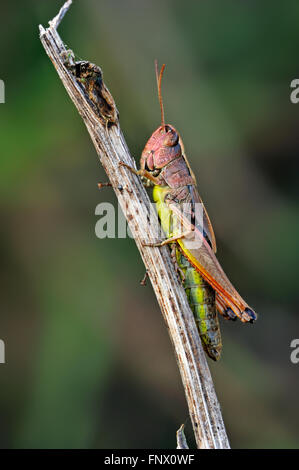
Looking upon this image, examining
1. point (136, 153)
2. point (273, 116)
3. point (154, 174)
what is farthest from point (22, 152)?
point (273, 116)

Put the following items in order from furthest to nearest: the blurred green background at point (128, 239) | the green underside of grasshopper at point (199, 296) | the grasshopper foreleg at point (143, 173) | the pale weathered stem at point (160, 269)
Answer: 1. the blurred green background at point (128, 239)
2. the green underside of grasshopper at point (199, 296)
3. the grasshopper foreleg at point (143, 173)
4. the pale weathered stem at point (160, 269)

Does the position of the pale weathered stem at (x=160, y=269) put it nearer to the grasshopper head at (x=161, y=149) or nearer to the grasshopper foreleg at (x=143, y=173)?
the grasshopper foreleg at (x=143, y=173)

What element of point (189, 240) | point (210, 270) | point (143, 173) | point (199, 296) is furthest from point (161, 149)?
point (199, 296)

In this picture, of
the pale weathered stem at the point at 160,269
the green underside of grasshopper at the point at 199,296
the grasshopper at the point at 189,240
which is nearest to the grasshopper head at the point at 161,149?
the grasshopper at the point at 189,240

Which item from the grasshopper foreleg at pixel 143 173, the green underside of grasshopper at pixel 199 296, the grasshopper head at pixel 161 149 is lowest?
the green underside of grasshopper at pixel 199 296

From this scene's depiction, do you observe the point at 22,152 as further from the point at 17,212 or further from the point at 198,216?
the point at 198,216

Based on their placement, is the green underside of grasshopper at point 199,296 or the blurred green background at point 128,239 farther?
the blurred green background at point 128,239

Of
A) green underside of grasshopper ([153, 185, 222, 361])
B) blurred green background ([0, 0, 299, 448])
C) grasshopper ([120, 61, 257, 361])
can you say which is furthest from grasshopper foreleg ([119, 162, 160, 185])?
blurred green background ([0, 0, 299, 448])
